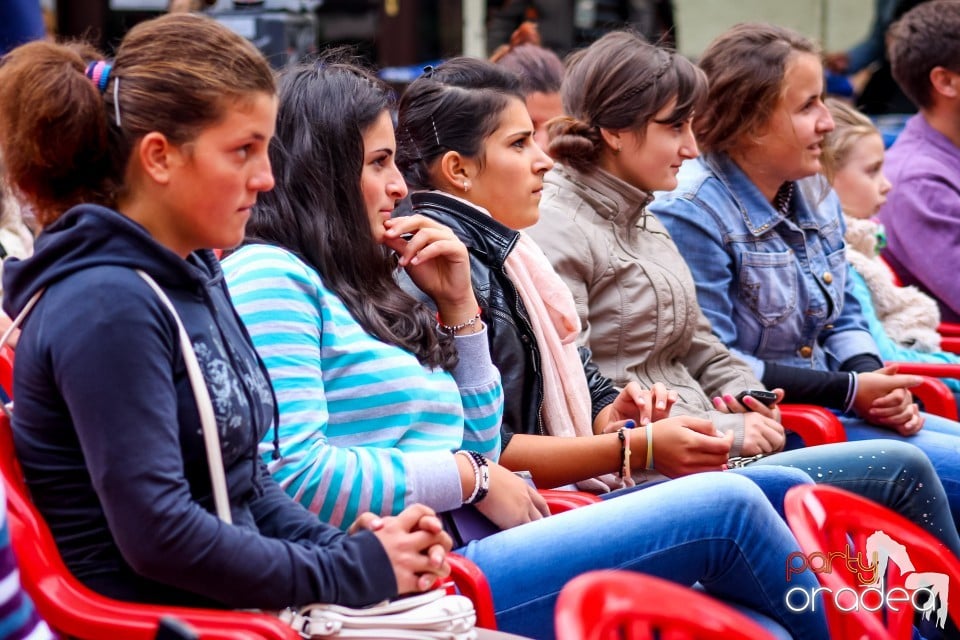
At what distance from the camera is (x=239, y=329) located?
185 cm

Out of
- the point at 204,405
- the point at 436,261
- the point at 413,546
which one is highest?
the point at 204,405

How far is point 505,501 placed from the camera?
220cm

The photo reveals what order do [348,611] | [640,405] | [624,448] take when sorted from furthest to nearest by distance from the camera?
[640,405], [624,448], [348,611]

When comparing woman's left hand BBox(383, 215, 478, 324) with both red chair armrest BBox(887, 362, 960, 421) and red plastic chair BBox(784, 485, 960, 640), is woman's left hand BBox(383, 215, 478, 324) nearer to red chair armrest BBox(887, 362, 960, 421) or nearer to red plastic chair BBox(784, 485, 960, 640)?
red plastic chair BBox(784, 485, 960, 640)

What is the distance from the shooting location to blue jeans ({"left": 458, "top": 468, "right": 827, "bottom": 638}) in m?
2.08

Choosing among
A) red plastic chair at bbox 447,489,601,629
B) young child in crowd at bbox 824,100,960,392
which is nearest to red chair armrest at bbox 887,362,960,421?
young child in crowd at bbox 824,100,960,392

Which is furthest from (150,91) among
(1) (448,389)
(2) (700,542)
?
(2) (700,542)

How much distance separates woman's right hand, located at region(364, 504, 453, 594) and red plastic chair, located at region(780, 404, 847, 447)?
1693 mm

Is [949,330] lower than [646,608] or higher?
lower

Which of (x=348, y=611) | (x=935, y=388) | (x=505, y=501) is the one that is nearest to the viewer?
(x=348, y=611)

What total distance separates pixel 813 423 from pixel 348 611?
1.86 metres

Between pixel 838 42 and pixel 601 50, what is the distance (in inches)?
243

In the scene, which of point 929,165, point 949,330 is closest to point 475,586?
point 949,330

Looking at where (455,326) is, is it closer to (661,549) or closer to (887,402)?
(661,549)
